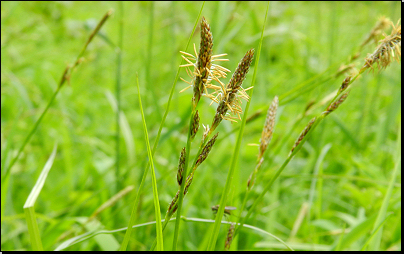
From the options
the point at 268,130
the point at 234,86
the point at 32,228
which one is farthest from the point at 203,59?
the point at 32,228

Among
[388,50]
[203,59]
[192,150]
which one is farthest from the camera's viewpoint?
[192,150]

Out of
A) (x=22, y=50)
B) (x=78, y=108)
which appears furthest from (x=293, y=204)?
(x=22, y=50)

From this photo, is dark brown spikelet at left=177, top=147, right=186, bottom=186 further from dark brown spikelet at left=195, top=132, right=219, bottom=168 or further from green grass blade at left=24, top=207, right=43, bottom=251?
green grass blade at left=24, top=207, right=43, bottom=251

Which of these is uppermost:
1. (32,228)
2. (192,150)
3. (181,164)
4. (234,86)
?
(234,86)

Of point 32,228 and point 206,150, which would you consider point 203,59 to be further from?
point 32,228

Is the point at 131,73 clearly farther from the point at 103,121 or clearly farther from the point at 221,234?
the point at 221,234

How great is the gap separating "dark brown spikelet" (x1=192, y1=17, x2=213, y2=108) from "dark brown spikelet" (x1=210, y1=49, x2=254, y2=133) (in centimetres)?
4

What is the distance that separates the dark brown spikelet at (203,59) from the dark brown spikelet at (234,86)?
0.13ft

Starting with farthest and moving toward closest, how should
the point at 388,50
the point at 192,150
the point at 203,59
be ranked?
the point at 192,150 → the point at 388,50 → the point at 203,59

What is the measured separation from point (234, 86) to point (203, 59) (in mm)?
73

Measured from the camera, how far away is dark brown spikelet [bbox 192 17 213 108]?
37cm

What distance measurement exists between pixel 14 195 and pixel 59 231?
748 millimetres

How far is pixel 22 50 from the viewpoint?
11.6 feet

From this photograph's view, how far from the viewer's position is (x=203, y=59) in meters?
0.39
